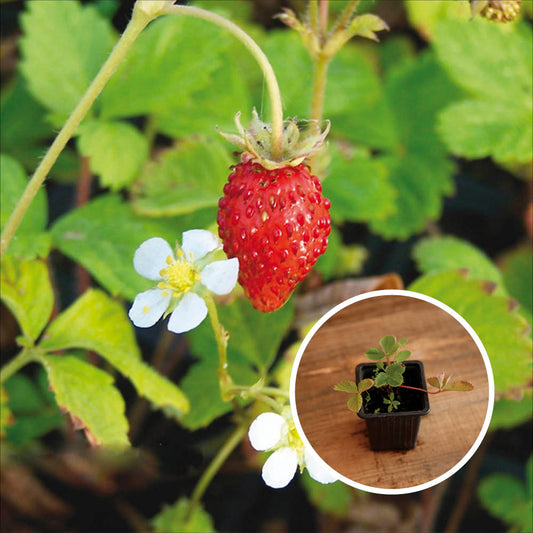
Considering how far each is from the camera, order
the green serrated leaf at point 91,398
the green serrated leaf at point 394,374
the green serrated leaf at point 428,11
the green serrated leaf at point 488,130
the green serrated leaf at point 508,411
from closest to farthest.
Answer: the green serrated leaf at point 394,374
the green serrated leaf at point 91,398
the green serrated leaf at point 488,130
the green serrated leaf at point 508,411
the green serrated leaf at point 428,11

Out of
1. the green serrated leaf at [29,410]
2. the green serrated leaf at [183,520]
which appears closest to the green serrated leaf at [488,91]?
the green serrated leaf at [183,520]

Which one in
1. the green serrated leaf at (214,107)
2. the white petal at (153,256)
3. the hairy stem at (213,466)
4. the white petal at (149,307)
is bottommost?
the hairy stem at (213,466)

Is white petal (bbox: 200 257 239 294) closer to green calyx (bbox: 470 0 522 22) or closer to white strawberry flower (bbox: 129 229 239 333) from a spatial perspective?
white strawberry flower (bbox: 129 229 239 333)

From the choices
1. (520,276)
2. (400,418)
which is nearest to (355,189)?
(520,276)

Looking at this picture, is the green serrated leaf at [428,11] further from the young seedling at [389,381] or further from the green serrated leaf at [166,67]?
the young seedling at [389,381]

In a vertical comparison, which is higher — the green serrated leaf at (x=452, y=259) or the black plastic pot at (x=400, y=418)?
the black plastic pot at (x=400, y=418)

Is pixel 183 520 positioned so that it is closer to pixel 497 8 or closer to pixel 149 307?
pixel 149 307
